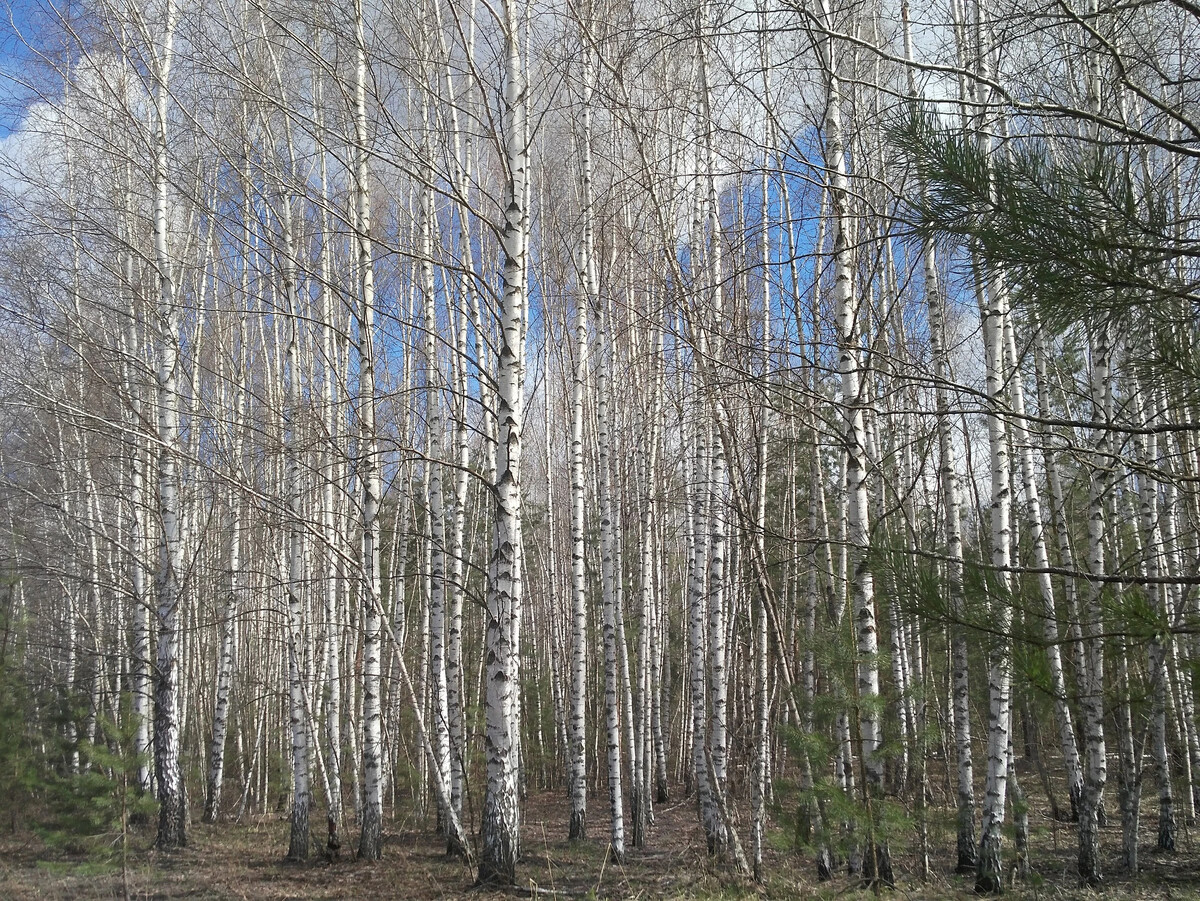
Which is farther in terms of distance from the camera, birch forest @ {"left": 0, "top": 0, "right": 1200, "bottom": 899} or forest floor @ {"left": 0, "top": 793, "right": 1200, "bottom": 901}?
forest floor @ {"left": 0, "top": 793, "right": 1200, "bottom": 901}

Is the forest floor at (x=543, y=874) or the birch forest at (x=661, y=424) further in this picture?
the forest floor at (x=543, y=874)

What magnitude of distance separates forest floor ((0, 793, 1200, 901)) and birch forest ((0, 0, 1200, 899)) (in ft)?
0.30

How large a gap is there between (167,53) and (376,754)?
7790mm

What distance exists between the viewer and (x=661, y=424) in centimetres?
981

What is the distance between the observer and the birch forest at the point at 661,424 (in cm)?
238

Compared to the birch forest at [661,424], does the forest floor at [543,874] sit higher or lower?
lower

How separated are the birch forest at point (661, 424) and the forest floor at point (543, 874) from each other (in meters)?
0.09

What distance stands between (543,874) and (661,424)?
4977mm

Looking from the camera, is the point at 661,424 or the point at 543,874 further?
the point at 661,424

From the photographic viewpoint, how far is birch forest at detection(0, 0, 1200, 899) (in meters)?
2.38

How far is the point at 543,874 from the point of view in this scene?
23.3 feet

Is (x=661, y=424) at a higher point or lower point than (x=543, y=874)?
higher

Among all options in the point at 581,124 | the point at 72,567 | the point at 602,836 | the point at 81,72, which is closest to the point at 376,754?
the point at 602,836

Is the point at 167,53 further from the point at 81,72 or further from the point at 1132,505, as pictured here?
the point at 1132,505
